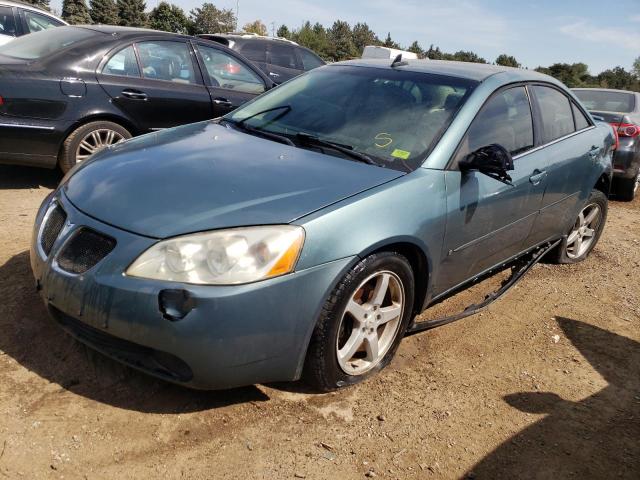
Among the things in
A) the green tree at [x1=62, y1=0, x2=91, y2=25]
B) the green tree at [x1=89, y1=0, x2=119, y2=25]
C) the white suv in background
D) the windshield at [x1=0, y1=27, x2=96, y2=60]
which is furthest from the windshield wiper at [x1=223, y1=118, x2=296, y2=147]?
the green tree at [x1=89, y1=0, x2=119, y2=25]

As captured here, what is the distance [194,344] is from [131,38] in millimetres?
4370

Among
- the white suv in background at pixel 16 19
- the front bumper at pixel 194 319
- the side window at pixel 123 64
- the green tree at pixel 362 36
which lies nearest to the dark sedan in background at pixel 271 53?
the white suv in background at pixel 16 19

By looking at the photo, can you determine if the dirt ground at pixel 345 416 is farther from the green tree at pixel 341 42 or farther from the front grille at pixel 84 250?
the green tree at pixel 341 42

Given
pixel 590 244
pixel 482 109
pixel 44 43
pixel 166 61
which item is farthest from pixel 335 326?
pixel 44 43

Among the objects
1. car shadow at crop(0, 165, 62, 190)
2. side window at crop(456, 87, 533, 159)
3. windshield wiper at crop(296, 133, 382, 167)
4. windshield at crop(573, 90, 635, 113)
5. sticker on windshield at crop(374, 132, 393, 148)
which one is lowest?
car shadow at crop(0, 165, 62, 190)

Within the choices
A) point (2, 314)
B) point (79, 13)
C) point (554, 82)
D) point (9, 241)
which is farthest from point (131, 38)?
point (79, 13)

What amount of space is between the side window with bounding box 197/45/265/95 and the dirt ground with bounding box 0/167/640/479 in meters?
3.33

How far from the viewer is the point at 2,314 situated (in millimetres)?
3043

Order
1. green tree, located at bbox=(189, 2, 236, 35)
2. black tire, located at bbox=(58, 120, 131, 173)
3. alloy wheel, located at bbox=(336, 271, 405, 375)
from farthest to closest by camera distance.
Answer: green tree, located at bbox=(189, 2, 236, 35), black tire, located at bbox=(58, 120, 131, 173), alloy wheel, located at bbox=(336, 271, 405, 375)

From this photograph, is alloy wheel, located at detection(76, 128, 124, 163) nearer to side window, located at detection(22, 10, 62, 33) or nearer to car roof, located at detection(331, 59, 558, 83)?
car roof, located at detection(331, 59, 558, 83)

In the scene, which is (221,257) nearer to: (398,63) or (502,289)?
(398,63)

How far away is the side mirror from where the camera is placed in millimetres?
3021

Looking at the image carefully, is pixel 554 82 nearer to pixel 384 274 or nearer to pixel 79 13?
pixel 384 274

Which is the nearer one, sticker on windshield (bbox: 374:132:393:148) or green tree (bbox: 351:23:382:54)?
sticker on windshield (bbox: 374:132:393:148)
